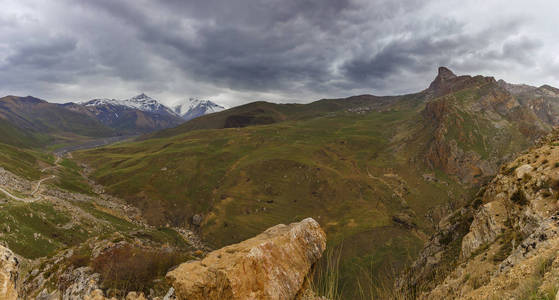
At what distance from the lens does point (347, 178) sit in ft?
340

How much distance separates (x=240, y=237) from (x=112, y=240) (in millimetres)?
46962

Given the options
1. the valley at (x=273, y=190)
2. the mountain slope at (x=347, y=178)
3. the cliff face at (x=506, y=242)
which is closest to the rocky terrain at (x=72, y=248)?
the valley at (x=273, y=190)

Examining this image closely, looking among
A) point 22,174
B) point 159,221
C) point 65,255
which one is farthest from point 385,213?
point 22,174

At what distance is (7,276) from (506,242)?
69.0 ft

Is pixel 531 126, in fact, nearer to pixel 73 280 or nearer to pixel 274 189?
pixel 274 189

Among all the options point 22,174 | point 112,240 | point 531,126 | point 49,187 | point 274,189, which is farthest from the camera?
point 531,126

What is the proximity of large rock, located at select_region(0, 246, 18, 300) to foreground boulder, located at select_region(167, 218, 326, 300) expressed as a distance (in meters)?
3.91

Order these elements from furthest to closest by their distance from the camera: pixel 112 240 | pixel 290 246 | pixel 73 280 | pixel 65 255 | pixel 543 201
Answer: pixel 112 240, pixel 65 255, pixel 73 280, pixel 543 201, pixel 290 246

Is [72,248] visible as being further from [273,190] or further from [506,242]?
[273,190]

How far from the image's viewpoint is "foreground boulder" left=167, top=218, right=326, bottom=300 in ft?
24.2

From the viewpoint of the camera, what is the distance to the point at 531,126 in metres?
118

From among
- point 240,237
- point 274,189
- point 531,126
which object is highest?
point 531,126

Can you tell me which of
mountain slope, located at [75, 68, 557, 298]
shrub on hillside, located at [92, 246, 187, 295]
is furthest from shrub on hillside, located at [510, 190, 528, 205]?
mountain slope, located at [75, 68, 557, 298]

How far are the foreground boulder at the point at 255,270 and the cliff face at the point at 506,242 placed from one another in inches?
148
